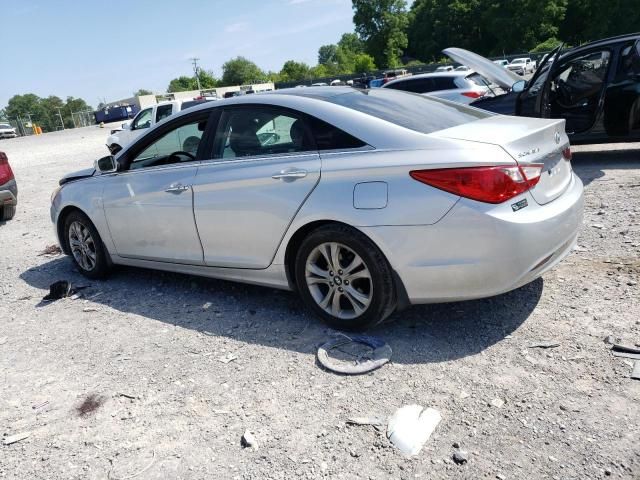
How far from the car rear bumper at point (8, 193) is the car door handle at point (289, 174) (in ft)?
21.9

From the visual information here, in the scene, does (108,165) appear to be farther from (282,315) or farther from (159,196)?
(282,315)

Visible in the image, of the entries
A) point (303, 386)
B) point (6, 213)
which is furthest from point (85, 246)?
point (6, 213)

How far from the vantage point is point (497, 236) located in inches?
118

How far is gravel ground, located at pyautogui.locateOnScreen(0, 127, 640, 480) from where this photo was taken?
8.19 ft

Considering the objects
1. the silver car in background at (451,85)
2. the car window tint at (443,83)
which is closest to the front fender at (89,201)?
the silver car in background at (451,85)

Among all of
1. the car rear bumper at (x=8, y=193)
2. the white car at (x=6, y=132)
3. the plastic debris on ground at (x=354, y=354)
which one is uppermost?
the white car at (x=6, y=132)

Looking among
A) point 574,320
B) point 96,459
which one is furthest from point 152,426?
point 574,320

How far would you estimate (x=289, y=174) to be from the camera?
11.8ft

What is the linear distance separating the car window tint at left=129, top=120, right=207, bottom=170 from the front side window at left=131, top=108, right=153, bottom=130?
11.2 metres

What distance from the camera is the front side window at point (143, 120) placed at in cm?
1517

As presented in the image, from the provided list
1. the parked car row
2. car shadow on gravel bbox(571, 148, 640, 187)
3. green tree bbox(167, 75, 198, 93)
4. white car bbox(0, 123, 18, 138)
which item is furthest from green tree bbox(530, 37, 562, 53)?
green tree bbox(167, 75, 198, 93)

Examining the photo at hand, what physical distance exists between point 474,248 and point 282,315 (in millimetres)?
1649

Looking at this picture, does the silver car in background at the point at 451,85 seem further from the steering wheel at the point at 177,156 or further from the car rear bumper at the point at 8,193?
the steering wheel at the point at 177,156

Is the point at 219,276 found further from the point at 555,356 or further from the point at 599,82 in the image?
the point at 599,82
